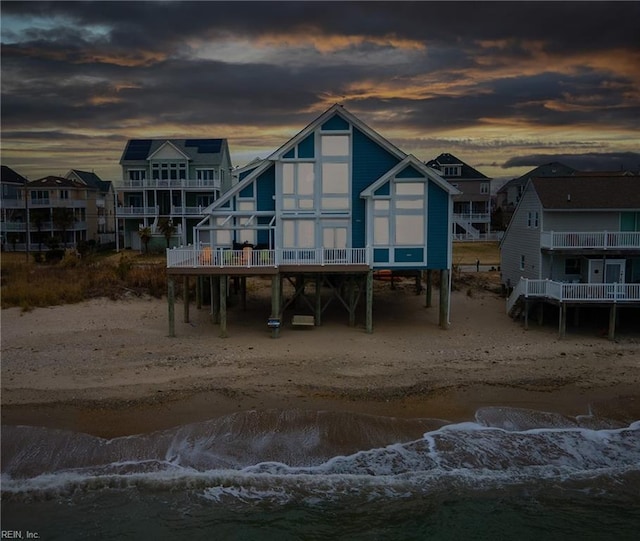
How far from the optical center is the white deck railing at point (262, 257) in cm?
2319

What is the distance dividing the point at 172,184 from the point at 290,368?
33.1 m

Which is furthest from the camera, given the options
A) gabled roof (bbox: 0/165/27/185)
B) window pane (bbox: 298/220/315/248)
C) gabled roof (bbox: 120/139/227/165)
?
gabled roof (bbox: 0/165/27/185)

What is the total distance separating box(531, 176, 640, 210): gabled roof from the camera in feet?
82.8

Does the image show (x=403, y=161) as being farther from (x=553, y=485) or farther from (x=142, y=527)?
(x=142, y=527)

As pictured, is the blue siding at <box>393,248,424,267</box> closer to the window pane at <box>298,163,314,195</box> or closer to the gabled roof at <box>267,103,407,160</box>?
the gabled roof at <box>267,103,407,160</box>

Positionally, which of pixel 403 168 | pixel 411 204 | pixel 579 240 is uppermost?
pixel 403 168

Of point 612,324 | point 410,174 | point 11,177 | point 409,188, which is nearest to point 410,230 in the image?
point 409,188

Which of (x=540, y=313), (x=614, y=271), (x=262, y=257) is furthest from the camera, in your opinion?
(x=614, y=271)

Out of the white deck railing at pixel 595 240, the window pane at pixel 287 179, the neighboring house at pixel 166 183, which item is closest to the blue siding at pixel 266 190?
the window pane at pixel 287 179

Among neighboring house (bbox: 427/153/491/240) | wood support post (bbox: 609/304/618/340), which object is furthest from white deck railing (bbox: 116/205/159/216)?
wood support post (bbox: 609/304/618/340)

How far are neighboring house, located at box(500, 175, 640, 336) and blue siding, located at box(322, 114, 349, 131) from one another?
8.93m

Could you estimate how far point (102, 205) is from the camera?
6544cm

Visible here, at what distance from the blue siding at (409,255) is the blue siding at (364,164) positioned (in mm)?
1478

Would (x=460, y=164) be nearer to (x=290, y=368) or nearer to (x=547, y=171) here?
(x=547, y=171)
